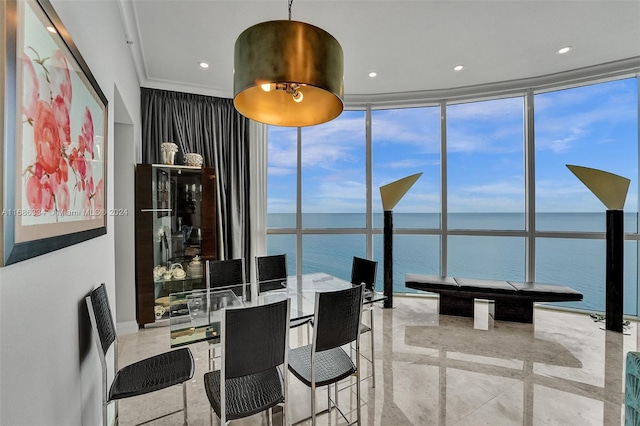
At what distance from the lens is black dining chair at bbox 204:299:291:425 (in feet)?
4.40

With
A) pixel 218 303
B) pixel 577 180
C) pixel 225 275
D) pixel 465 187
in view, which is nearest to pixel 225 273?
pixel 225 275

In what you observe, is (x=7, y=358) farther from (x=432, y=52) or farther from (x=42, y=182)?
(x=432, y=52)

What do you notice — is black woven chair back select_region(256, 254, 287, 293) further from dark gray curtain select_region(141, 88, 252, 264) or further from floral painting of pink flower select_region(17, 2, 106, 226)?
floral painting of pink flower select_region(17, 2, 106, 226)

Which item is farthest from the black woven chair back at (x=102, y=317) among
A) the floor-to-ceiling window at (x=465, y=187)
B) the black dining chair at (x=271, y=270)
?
the floor-to-ceiling window at (x=465, y=187)

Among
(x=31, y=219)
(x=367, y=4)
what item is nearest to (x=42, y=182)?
(x=31, y=219)

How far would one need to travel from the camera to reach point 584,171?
3412mm

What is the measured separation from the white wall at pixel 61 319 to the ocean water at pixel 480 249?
2.83 metres

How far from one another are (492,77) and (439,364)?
3.64 m

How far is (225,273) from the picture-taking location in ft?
9.47

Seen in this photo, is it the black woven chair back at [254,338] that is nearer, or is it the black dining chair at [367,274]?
the black woven chair back at [254,338]

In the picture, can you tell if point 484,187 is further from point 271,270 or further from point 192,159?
point 192,159

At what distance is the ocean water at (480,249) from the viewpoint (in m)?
3.84

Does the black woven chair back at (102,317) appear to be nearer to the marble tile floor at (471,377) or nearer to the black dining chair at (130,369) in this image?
the black dining chair at (130,369)

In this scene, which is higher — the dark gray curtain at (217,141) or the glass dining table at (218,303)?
the dark gray curtain at (217,141)
